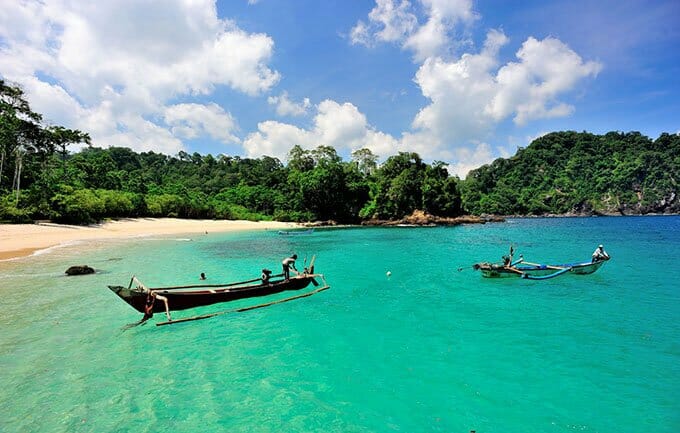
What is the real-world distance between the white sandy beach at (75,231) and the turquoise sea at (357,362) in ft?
53.5

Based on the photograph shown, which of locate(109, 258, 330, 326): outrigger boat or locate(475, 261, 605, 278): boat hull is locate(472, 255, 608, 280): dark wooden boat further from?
locate(109, 258, 330, 326): outrigger boat

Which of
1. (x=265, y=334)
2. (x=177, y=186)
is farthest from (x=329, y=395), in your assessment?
(x=177, y=186)

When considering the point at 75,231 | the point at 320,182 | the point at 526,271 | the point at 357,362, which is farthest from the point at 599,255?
the point at 320,182

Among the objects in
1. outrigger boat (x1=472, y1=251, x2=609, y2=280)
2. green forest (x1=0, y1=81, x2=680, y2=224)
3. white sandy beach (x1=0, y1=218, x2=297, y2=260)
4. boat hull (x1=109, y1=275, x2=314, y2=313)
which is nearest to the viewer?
boat hull (x1=109, y1=275, x2=314, y2=313)

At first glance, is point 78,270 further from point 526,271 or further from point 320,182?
point 320,182

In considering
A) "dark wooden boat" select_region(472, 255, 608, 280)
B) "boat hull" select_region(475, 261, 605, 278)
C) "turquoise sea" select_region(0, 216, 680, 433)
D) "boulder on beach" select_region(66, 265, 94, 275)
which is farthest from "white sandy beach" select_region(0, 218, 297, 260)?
"dark wooden boat" select_region(472, 255, 608, 280)

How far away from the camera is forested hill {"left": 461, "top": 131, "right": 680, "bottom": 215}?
118 metres

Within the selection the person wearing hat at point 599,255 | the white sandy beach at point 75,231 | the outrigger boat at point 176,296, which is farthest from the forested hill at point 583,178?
the outrigger boat at point 176,296

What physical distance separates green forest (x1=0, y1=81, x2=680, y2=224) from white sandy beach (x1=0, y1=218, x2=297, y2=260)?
223 cm

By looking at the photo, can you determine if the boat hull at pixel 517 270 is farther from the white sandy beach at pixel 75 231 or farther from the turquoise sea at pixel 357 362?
the white sandy beach at pixel 75 231

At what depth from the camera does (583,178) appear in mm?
129375

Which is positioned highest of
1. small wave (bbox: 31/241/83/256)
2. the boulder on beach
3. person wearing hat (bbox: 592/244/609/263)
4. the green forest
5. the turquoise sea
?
the green forest

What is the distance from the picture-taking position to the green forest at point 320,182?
4456cm

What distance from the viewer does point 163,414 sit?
628 centimetres
